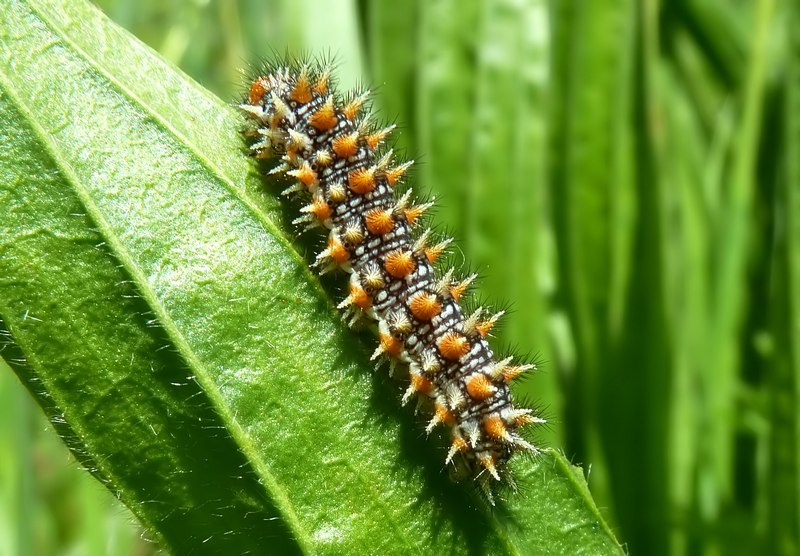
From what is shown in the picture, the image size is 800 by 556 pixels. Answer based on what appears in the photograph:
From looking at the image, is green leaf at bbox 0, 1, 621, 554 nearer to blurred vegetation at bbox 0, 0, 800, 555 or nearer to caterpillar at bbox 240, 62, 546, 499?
caterpillar at bbox 240, 62, 546, 499

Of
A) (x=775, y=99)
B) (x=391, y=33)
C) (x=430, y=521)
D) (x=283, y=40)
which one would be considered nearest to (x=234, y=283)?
(x=430, y=521)

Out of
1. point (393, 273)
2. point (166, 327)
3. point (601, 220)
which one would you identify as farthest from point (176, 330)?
point (601, 220)

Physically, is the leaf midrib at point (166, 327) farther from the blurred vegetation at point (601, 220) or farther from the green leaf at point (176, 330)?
the blurred vegetation at point (601, 220)

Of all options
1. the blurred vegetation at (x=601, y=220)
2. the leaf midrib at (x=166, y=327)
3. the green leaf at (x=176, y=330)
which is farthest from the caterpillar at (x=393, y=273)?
the blurred vegetation at (x=601, y=220)

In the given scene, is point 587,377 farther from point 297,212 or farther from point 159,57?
point 159,57

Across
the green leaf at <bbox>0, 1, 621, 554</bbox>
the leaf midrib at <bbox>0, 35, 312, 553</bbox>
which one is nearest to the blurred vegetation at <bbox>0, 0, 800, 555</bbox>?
the green leaf at <bbox>0, 1, 621, 554</bbox>

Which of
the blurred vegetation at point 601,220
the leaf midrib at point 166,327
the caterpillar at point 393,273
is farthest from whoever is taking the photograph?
the blurred vegetation at point 601,220

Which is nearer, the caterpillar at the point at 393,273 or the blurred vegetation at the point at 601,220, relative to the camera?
the caterpillar at the point at 393,273
